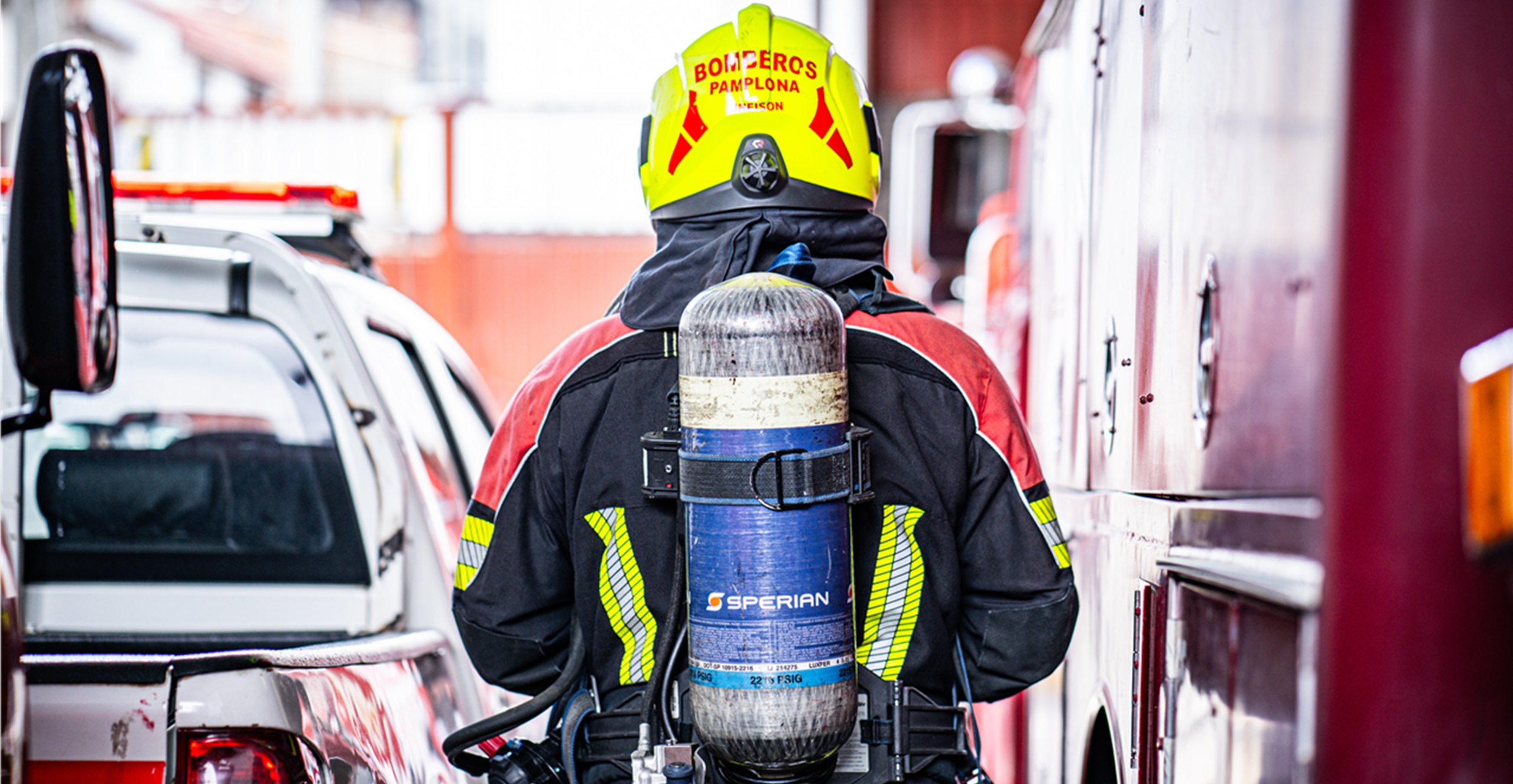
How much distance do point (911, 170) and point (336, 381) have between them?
3949mm

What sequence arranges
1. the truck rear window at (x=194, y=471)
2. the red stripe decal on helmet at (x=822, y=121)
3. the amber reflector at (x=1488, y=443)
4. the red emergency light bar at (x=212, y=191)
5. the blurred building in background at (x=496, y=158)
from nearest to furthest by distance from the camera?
the amber reflector at (x=1488, y=443) < the red stripe decal on helmet at (x=822, y=121) < the truck rear window at (x=194, y=471) < the red emergency light bar at (x=212, y=191) < the blurred building in background at (x=496, y=158)

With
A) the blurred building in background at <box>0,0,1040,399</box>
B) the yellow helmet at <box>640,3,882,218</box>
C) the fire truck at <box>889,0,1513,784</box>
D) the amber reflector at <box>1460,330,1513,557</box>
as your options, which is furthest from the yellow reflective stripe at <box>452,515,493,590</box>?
the blurred building in background at <box>0,0,1040,399</box>

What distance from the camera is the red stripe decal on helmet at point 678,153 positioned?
8.27ft

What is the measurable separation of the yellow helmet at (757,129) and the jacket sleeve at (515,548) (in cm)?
47

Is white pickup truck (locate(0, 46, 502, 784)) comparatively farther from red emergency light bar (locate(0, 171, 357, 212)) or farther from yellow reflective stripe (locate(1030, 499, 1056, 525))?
yellow reflective stripe (locate(1030, 499, 1056, 525))

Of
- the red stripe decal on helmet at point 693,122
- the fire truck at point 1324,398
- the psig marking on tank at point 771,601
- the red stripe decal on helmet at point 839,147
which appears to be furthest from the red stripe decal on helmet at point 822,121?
the psig marking on tank at point 771,601

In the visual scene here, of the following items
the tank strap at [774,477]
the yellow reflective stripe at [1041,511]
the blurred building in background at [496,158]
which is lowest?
the yellow reflective stripe at [1041,511]

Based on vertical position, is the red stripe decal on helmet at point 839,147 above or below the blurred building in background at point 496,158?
below

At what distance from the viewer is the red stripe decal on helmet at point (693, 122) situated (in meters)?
2.51

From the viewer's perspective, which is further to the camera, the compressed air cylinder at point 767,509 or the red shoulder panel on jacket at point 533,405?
the red shoulder panel on jacket at point 533,405

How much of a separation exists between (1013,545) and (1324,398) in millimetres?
980

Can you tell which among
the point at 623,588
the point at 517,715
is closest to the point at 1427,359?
the point at 623,588

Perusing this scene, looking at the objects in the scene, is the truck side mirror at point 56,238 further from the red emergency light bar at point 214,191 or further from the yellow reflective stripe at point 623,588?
the red emergency light bar at point 214,191

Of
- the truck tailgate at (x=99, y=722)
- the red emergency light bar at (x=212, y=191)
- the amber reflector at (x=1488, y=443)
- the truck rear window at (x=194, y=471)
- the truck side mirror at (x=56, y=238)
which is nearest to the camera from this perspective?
the amber reflector at (x=1488, y=443)
